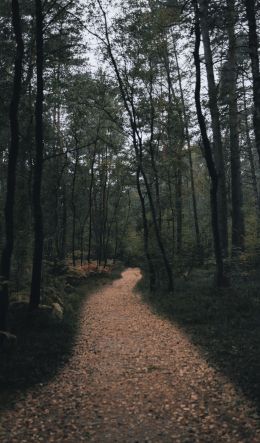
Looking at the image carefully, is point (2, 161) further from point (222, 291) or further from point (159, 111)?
point (222, 291)

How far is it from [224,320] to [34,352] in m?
4.93

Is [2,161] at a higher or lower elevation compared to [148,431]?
higher

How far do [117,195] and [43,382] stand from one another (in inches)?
1183

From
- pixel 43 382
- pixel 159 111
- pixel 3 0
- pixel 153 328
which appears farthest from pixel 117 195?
pixel 43 382

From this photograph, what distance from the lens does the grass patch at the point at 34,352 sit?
7.02m

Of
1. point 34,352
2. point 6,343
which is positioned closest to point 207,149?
point 34,352

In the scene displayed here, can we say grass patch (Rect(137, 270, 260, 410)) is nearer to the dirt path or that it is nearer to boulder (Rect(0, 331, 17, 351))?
the dirt path

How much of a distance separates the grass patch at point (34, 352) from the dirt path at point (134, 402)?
0.88 ft

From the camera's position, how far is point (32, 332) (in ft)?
31.3

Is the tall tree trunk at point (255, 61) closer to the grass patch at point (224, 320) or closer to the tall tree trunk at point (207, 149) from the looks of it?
the tall tree trunk at point (207, 149)

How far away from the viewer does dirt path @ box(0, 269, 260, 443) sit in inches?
207

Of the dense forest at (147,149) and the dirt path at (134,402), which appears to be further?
the dense forest at (147,149)

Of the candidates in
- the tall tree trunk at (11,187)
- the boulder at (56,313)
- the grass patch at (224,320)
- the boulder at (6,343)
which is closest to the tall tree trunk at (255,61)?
the grass patch at (224,320)

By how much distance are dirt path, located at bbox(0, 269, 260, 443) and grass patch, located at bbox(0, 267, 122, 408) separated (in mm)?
268
